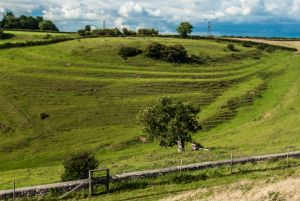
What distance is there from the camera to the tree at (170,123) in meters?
57.6

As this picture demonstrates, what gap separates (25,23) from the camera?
184250 mm

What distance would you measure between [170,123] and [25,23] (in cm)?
14079

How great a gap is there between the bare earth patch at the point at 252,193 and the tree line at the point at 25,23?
161721 millimetres

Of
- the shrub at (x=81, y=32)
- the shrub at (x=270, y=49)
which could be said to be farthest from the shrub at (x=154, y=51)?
the shrub at (x=270, y=49)

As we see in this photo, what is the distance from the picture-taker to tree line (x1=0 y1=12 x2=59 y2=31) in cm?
17806

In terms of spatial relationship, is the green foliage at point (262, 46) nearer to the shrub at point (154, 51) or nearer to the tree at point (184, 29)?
the tree at point (184, 29)

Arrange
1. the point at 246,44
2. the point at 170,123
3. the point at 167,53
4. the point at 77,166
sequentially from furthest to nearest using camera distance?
1. the point at 246,44
2. the point at 167,53
3. the point at 170,123
4. the point at 77,166

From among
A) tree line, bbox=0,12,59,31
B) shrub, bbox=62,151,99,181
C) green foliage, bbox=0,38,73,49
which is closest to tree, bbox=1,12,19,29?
tree line, bbox=0,12,59,31

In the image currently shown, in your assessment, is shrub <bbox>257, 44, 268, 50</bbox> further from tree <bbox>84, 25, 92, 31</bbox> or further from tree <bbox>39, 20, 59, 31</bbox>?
tree <bbox>39, 20, 59, 31</bbox>

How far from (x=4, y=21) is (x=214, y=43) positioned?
83.5 metres

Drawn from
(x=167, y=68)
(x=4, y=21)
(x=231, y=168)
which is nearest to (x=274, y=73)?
(x=167, y=68)

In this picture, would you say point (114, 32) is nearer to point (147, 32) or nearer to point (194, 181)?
point (147, 32)

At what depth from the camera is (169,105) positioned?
60.0m

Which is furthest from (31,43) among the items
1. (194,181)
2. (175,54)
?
(194,181)
